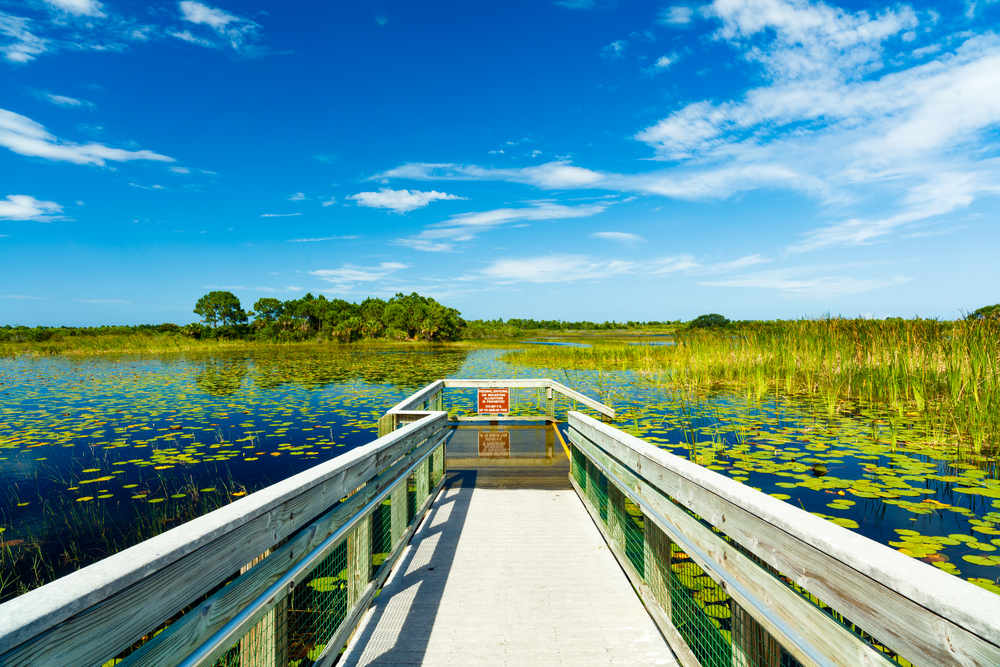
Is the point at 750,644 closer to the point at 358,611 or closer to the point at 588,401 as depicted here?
the point at 358,611

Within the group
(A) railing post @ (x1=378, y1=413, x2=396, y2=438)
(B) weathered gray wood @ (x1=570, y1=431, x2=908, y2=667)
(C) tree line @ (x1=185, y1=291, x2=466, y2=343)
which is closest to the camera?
(B) weathered gray wood @ (x1=570, y1=431, x2=908, y2=667)

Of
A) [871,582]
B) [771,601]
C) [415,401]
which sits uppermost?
[871,582]

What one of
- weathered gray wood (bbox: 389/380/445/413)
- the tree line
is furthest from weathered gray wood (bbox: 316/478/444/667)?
the tree line

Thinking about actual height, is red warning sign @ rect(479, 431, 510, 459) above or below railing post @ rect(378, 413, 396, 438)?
below

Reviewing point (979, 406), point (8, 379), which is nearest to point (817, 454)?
point (979, 406)

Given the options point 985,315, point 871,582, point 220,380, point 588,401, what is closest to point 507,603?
point 871,582

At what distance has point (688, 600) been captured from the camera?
7.89ft

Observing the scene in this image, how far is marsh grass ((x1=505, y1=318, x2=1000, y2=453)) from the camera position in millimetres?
7559

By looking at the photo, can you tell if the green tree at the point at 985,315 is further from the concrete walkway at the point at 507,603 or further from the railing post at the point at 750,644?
the railing post at the point at 750,644

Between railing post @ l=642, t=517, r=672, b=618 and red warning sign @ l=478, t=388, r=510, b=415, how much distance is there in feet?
16.9

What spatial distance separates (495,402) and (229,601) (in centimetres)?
660

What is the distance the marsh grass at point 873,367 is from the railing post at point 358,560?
27.1ft

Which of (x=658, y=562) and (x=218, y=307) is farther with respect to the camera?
(x=218, y=307)

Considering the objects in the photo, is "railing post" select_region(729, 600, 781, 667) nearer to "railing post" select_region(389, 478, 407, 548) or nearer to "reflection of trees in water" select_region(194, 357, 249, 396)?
"railing post" select_region(389, 478, 407, 548)
